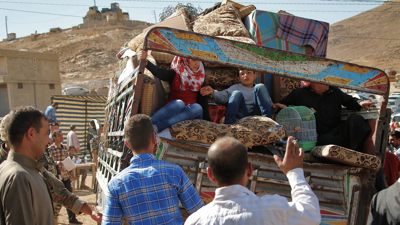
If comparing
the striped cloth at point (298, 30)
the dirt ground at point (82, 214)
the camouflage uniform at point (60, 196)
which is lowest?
the dirt ground at point (82, 214)

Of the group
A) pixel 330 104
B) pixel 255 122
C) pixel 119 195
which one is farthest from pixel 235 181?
pixel 330 104

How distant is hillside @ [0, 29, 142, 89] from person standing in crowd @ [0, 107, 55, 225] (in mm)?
33809

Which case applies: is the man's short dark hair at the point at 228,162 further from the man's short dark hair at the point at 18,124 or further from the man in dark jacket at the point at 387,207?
the man's short dark hair at the point at 18,124

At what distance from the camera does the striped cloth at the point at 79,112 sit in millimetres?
12680

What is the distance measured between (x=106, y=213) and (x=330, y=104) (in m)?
3.48

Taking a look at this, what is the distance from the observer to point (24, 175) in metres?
1.78

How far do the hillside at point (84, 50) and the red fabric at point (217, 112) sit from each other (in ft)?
106

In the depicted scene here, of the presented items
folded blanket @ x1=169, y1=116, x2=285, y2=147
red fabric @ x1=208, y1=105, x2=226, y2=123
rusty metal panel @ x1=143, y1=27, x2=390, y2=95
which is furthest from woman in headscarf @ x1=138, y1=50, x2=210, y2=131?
rusty metal panel @ x1=143, y1=27, x2=390, y2=95

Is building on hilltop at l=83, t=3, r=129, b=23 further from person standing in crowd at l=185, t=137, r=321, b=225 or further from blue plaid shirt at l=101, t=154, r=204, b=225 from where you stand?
person standing in crowd at l=185, t=137, r=321, b=225

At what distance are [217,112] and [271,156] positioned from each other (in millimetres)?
1225

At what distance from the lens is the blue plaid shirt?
6.15ft

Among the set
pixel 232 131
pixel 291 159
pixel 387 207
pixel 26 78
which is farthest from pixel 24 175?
pixel 26 78

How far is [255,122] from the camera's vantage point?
3252mm

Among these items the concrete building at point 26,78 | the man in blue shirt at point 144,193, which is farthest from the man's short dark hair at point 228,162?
the concrete building at point 26,78
